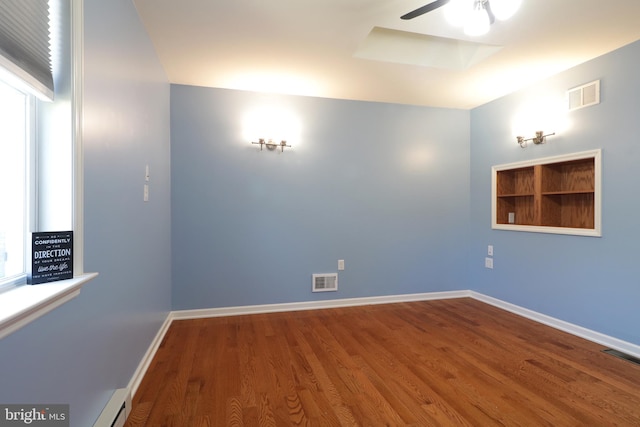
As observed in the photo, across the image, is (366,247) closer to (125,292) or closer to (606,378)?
(606,378)

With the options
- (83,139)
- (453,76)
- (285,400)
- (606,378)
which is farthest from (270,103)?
(606,378)

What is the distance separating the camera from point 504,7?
5.43ft

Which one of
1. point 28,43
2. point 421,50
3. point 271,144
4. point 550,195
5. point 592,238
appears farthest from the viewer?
point 271,144

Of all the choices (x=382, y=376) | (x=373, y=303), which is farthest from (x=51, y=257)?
(x=373, y=303)

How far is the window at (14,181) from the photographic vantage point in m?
0.98

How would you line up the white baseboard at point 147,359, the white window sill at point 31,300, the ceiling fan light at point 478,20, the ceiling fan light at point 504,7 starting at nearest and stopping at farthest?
the white window sill at point 31,300
the ceiling fan light at point 504,7
the ceiling fan light at point 478,20
the white baseboard at point 147,359

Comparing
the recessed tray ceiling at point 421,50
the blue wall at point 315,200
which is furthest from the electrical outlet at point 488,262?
the recessed tray ceiling at point 421,50

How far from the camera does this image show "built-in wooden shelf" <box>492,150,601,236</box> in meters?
2.75

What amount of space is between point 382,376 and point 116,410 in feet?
5.19

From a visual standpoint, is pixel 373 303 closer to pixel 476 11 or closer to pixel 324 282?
pixel 324 282

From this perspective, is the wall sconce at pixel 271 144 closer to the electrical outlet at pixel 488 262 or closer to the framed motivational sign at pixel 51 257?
the framed motivational sign at pixel 51 257

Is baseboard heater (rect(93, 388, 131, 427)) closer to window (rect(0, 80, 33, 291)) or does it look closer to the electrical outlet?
window (rect(0, 80, 33, 291))

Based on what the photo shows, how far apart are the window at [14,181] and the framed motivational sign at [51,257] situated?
0.20ft

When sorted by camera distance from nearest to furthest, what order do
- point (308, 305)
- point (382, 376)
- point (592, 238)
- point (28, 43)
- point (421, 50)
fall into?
point (28, 43)
point (382, 376)
point (592, 238)
point (421, 50)
point (308, 305)
